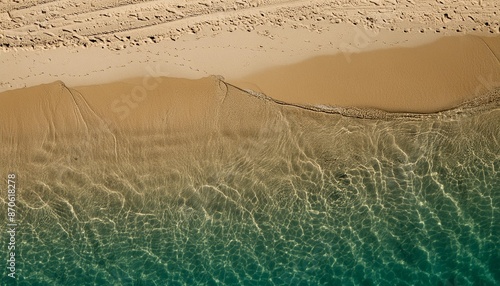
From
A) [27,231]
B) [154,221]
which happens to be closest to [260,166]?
[154,221]

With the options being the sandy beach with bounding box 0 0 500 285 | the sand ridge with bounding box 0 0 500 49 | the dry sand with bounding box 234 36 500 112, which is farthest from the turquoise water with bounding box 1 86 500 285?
the sand ridge with bounding box 0 0 500 49

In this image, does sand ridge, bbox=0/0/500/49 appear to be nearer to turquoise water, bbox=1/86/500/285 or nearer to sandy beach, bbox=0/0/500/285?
sandy beach, bbox=0/0/500/285

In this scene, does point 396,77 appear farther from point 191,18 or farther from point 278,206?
point 191,18

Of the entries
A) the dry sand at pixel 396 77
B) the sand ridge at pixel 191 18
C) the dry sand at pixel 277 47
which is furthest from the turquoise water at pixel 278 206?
the sand ridge at pixel 191 18

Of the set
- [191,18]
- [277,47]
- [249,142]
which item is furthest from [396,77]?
[191,18]

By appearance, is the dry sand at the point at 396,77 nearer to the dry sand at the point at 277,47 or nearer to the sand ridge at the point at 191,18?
the dry sand at the point at 277,47

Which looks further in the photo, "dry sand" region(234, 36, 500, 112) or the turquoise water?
the turquoise water
